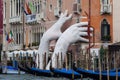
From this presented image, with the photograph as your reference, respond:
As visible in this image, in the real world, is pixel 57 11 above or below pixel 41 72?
above

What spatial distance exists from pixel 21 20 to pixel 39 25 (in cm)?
217

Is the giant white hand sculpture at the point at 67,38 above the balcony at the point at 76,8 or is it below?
below

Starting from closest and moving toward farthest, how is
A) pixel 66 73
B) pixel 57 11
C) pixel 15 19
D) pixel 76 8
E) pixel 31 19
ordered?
1. pixel 66 73
2. pixel 76 8
3. pixel 57 11
4. pixel 31 19
5. pixel 15 19

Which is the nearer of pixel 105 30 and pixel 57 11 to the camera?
pixel 105 30

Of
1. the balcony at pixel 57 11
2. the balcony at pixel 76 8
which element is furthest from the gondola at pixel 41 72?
the balcony at pixel 57 11

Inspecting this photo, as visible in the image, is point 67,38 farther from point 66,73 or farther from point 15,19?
point 15,19

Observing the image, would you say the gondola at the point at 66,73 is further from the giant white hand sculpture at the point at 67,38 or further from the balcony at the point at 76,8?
the balcony at the point at 76,8

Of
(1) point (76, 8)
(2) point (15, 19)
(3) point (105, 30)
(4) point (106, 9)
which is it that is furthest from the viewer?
(2) point (15, 19)

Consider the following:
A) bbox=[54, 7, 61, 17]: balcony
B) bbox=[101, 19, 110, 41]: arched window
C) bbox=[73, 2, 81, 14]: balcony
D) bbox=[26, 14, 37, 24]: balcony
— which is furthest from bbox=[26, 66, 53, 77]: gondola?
bbox=[26, 14, 37, 24]: balcony

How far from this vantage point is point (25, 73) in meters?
29.7

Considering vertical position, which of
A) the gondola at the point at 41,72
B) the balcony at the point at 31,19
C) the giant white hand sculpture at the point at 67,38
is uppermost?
the balcony at the point at 31,19

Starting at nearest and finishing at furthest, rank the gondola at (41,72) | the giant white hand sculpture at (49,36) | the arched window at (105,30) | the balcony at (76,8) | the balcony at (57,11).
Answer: the gondola at (41,72), the giant white hand sculpture at (49,36), the arched window at (105,30), the balcony at (76,8), the balcony at (57,11)

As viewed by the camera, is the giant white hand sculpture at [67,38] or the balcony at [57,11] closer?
the giant white hand sculpture at [67,38]

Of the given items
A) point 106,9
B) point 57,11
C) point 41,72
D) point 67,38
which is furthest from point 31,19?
point 41,72
